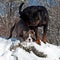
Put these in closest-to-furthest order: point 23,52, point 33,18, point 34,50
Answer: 1. point 23,52
2. point 34,50
3. point 33,18

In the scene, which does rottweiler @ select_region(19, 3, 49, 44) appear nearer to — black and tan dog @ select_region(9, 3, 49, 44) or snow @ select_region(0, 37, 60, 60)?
black and tan dog @ select_region(9, 3, 49, 44)

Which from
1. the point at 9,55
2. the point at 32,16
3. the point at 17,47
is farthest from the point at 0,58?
the point at 32,16

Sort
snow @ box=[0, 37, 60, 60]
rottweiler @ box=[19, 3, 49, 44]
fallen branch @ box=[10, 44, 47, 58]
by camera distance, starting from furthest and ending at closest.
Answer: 1. rottweiler @ box=[19, 3, 49, 44]
2. fallen branch @ box=[10, 44, 47, 58]
3. snow @ box=[0, 37, 60, 60]

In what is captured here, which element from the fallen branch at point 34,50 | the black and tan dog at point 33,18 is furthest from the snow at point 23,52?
the black and tan dog at point 33,18

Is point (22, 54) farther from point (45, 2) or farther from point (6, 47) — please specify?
point (45, 2)

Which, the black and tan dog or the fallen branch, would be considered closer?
the fallen branch

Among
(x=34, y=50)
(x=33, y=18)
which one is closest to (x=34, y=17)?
(x=33, y=18)

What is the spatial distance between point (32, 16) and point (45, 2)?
678 inches

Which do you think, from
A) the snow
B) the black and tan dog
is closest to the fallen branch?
the snow

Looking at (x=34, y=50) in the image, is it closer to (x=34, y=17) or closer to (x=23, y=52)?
(x=23, y=52)

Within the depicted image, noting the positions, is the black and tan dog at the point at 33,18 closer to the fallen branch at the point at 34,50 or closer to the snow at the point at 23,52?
the snow at the point at 23,52

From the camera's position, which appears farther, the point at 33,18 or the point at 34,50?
the point at 33,18

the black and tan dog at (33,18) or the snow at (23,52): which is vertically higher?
the black and tan dog at (33,18)

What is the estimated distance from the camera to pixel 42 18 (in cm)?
975
